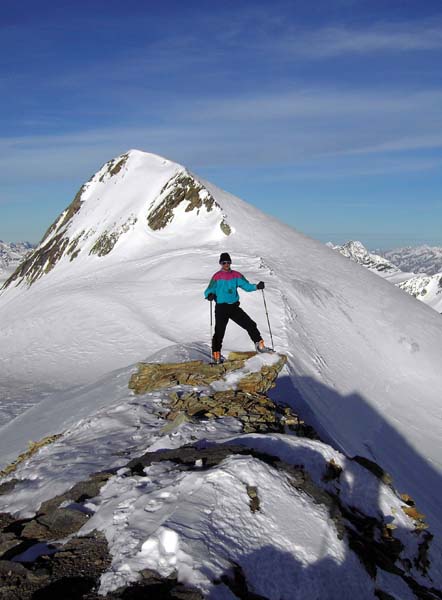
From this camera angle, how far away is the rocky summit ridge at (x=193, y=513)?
4.45 meters

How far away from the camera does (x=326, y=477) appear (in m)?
7.05

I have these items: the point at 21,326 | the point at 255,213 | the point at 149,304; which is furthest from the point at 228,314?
the point at 255,213

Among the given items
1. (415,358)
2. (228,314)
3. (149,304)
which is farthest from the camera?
(149,304)

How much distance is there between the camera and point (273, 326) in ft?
67.5

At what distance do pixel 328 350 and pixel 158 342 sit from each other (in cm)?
713

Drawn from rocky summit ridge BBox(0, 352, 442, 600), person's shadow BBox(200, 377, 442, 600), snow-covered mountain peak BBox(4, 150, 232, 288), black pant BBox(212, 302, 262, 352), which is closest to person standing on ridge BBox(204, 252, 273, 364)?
black pant BBox(212, 302, 262, 352)

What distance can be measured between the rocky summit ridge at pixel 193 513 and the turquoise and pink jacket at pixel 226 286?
192 inches

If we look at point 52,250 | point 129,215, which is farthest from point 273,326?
point 52,250

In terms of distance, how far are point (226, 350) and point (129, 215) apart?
30656 millimetres

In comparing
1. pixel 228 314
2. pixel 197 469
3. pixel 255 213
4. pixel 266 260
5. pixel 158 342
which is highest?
pixel 255 213

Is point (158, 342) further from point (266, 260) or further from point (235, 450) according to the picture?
point (235, 450)

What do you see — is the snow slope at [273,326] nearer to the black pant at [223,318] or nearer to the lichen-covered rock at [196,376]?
the lichen-covered rock at [196,376]

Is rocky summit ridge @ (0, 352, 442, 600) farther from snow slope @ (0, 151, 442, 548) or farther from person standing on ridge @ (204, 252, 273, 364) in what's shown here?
snow slope @ (0, 151, 442, 548)

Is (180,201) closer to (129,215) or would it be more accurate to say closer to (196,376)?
(129,215)
